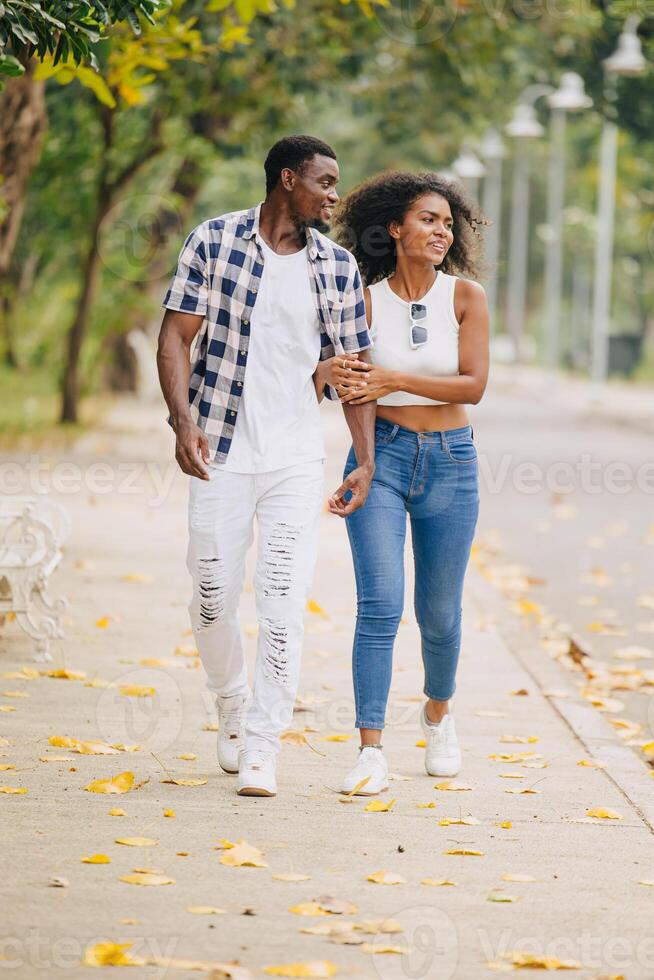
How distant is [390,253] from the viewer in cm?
572

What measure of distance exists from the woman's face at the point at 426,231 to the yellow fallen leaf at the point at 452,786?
169 centimetres

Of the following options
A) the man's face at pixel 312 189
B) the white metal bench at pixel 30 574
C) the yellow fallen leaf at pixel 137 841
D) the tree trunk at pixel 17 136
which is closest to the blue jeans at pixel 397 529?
the man's face at pixel 312 189

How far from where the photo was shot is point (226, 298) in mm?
5227

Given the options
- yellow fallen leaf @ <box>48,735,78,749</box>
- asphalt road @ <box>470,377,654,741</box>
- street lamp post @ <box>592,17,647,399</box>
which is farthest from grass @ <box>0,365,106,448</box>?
yellow fallen leaf @ <box>48,735,78,749</box>

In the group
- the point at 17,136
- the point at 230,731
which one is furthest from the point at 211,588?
the point at 17,136

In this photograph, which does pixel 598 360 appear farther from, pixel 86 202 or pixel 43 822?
pixel 43 822

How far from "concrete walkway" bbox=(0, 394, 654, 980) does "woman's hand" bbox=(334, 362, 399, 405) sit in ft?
4.12

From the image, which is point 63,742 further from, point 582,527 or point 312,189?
point 582,527

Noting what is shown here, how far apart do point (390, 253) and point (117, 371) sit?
2478cm

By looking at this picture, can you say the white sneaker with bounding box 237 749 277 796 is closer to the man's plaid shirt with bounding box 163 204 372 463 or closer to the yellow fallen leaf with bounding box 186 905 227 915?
the man's plaid shirt with bounding box 163 204 372 463

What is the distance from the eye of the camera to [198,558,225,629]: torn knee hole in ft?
17.5

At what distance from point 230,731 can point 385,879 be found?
4.30 ft

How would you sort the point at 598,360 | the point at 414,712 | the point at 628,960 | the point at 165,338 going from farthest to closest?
1. the point at 598,360
2. the point at 414,712
3. the point at 165,338
4. the point at 628,960

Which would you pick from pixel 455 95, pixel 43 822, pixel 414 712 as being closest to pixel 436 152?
pixel 455 95
